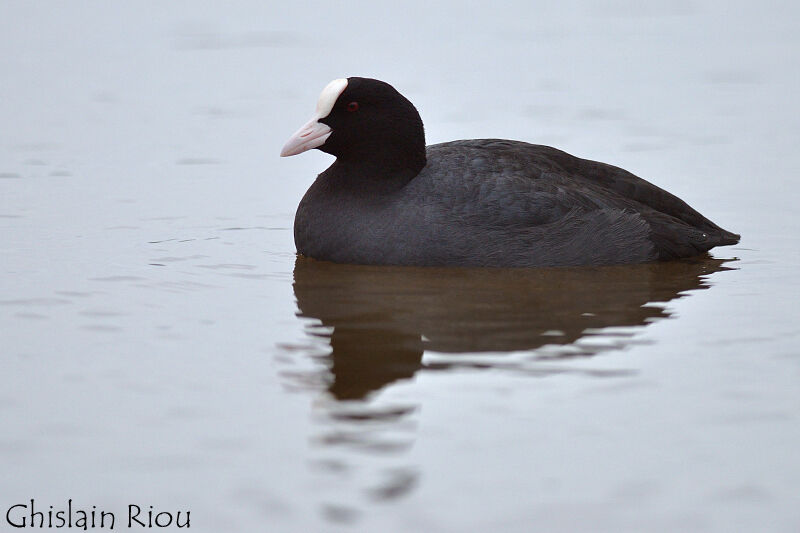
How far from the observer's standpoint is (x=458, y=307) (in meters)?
7.05

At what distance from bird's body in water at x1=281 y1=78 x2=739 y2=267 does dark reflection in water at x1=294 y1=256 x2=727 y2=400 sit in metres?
0.11

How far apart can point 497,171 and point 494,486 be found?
13.1 ft

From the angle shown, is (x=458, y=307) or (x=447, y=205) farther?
(x=447, y=205)

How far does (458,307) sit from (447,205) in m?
1.11

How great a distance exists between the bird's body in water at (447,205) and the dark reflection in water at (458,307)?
11cm

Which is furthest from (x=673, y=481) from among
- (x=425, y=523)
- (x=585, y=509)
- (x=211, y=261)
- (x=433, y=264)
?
(x=211, y=261)

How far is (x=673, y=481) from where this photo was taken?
180 inches

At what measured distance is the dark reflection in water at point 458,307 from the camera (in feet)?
20.0

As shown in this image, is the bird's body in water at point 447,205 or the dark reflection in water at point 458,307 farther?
the bird's body in water at point 447,205

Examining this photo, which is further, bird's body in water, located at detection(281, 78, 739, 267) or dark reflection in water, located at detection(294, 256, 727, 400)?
bird's body in water, located at detection(281, 78, 739, 267)

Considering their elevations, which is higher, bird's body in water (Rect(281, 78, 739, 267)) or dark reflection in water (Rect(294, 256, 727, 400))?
bird's body in water (Rect(281, 78, 739, 267))

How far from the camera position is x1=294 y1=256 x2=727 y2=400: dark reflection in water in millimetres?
6102

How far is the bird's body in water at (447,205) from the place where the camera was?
314 inches

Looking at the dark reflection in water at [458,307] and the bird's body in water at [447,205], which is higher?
the bird's body in water at [447,205]
